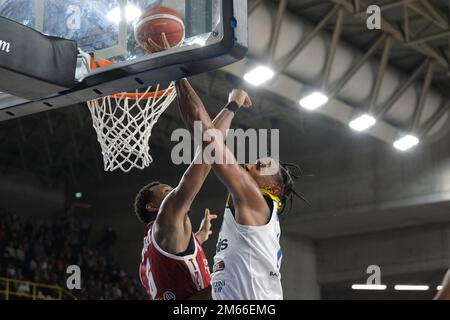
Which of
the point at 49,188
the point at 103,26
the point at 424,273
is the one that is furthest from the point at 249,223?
the point at 49,188

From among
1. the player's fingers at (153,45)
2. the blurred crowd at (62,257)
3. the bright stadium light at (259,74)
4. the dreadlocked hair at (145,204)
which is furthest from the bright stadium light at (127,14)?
the blurred crowd at (62,257)

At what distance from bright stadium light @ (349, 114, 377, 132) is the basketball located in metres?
9.24

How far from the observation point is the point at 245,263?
366 cm

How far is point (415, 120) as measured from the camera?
1435cm

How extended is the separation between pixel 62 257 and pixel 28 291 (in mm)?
3376

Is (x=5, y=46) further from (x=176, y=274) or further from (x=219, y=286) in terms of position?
(x=219, y=286)

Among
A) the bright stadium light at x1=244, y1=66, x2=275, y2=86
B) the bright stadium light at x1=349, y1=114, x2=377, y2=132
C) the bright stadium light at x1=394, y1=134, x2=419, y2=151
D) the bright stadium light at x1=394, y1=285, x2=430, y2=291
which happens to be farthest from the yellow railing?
the bright stadium light at x1=394, y1=285, x2=430, y2=291

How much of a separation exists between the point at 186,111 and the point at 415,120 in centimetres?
1105

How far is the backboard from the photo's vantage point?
4070 millimetres

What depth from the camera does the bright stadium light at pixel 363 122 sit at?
13.3 m

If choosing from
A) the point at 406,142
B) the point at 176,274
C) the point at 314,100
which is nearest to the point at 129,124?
the point at 176,274

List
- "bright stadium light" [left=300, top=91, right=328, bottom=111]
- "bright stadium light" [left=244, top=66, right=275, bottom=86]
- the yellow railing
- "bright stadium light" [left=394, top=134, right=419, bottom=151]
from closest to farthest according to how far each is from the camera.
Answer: "bright stadium light" [left=244, top=66, right=275, bottom=86]
"bright stadium light" [left=300, top=91, right=328, bottom=111]
"bright stadium light" [left=394, top=134, right=419, bottom=151]
the yellow railing

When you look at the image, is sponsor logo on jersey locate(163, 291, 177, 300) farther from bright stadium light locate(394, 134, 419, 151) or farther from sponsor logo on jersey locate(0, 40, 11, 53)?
bright stadium light locate(394, 134, 419, 151)
